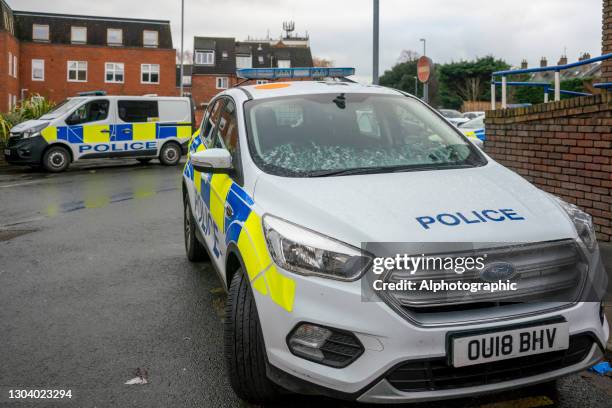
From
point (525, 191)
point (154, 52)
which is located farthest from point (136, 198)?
point (154, 52)

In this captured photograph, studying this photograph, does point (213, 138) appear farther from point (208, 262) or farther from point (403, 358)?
point (403, 358)

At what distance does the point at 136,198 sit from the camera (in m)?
11.6

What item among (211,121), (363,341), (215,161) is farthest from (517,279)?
(211,121)

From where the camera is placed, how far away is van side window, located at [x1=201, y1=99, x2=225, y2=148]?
5273mm

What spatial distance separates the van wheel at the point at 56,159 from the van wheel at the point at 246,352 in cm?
1500

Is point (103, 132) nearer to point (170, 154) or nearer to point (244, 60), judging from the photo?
point (170, 154)

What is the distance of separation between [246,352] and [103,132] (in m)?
15.6

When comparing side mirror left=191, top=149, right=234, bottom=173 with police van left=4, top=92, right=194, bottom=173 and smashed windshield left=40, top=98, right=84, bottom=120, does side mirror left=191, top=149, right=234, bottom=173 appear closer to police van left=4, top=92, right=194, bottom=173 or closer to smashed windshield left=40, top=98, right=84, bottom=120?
police van left=4, top=92, right=194, bottom=173

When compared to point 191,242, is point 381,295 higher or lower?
higher

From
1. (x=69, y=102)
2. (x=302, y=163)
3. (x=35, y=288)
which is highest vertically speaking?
(x=69, y=102)

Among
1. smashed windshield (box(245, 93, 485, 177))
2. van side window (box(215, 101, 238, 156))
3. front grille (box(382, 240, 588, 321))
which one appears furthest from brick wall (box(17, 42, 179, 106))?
front grille (box(382, 240, 588, 321))

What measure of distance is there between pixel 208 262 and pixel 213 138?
1796 mm

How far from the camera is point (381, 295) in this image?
2.70 metres

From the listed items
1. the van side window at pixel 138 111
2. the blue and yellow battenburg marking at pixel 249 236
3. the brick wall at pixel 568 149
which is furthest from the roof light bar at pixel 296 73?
the van side window at pixel 138 111
